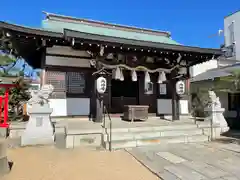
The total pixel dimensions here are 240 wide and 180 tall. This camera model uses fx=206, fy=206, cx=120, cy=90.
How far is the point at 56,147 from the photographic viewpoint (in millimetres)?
6305

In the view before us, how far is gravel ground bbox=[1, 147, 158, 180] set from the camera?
422cm

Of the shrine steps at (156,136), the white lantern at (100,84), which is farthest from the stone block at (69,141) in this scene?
the white lantern at (100,84)

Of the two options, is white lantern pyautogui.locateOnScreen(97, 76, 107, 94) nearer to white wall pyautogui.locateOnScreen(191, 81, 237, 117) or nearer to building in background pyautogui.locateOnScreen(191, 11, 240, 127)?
building in background pyautogui.locateOnScreen(191, 11, 240, 127)

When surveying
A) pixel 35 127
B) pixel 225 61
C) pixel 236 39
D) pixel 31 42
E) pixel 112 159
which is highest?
pixel 236 39

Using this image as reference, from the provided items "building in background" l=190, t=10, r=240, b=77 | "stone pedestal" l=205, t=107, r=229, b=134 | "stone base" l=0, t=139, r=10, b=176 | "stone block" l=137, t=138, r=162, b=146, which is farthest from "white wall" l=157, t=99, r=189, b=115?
"building in background" l=190, t=10, r=240, b=77

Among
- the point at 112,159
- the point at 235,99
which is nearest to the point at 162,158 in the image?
the point at 112,159

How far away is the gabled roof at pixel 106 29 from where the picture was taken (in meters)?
11.8

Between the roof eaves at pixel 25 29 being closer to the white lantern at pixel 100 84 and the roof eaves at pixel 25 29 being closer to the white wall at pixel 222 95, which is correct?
the white lantern at pixel 100 84

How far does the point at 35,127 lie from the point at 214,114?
7.16 metres

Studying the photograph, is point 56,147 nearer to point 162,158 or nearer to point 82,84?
point 162,158

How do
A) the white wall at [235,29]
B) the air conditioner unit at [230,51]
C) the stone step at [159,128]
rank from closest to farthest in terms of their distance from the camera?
the stone step at [159,128], the white wall at [235,29], the air conditioner unit at [230,51]

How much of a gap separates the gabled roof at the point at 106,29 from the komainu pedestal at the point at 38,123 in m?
5.84

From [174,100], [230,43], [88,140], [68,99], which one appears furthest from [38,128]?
[230,43]

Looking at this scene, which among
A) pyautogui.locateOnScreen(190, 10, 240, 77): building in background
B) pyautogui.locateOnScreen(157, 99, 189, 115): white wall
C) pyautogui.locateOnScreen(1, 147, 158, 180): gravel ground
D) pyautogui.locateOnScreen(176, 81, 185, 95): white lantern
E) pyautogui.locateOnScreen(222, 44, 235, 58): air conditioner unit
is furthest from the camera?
pyautogui.locateOnScreen(222, 44, 235, 58): air conditioner unit
